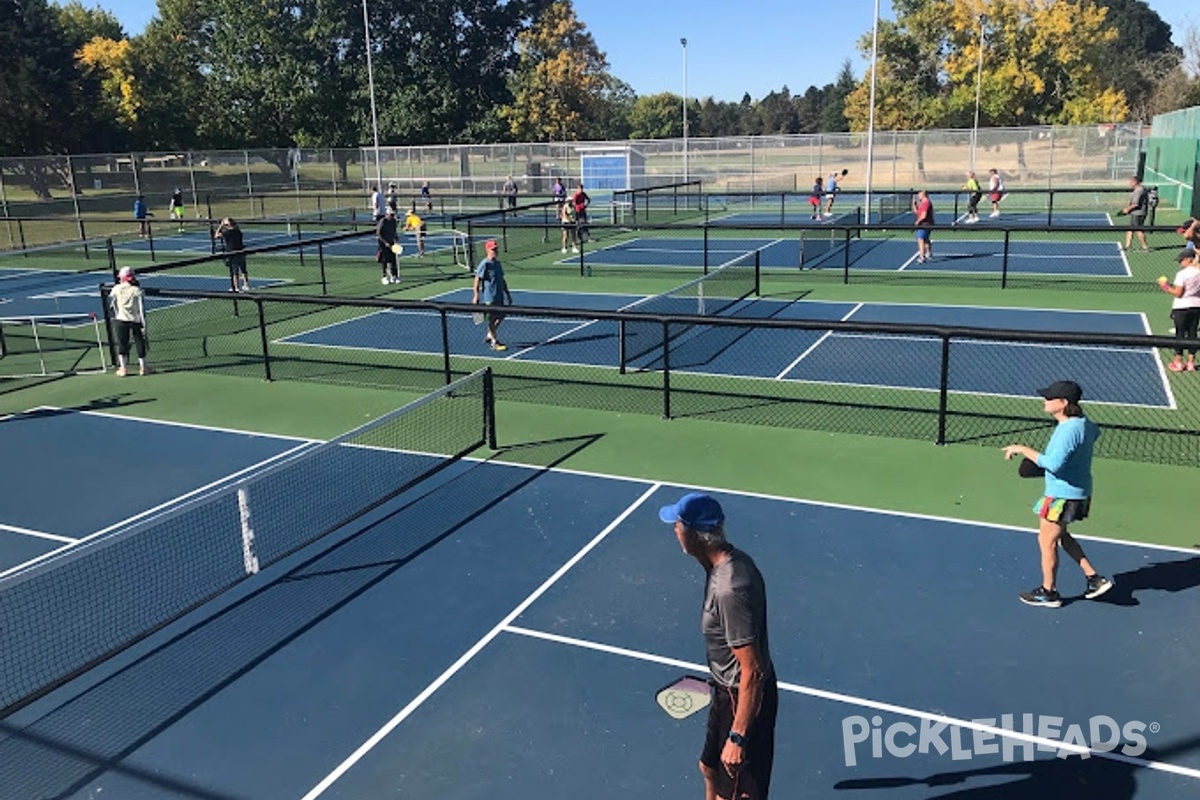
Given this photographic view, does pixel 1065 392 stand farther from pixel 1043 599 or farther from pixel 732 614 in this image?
pixel 732 614

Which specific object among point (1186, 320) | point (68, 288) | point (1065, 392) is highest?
point (1065, 392)

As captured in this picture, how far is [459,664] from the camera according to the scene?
289 inches

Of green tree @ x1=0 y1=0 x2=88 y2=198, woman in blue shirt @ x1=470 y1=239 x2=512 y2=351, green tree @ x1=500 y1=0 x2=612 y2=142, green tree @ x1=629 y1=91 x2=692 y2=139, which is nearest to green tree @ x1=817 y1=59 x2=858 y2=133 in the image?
green tree @ x1=629 y1=91 x2=692 y2=139

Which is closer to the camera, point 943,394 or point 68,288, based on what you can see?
point 943,394

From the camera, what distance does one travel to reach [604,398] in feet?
47.6

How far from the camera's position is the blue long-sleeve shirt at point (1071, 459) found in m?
7.20

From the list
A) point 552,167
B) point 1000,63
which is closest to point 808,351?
point 552,167

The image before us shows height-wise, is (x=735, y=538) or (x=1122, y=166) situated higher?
(x=1122, y=166)

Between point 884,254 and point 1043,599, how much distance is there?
22.5m

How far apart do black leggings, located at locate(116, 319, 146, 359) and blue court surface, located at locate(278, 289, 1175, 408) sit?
3113mm

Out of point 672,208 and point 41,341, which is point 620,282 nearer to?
point 41,341

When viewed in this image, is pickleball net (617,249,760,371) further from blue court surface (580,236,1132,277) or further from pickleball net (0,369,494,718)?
pickleball net (0,369,494,718)

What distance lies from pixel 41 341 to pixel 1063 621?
791 inches

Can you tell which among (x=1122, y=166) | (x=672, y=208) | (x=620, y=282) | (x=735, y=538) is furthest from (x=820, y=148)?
(x=735, y=538)
